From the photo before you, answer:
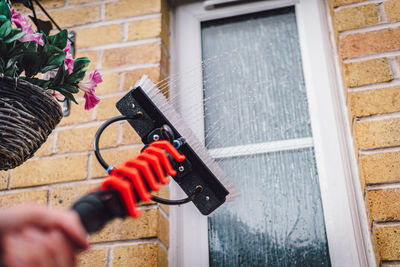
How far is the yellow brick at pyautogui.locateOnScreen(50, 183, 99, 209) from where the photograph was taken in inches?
44.6

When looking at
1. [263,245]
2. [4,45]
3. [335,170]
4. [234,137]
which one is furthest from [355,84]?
[4,45]

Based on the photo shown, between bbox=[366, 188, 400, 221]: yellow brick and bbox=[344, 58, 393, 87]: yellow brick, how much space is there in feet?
0.97

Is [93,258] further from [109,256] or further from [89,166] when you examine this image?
[89,166]

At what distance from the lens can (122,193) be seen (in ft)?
1.55

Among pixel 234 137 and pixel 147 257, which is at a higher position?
pixel 234 137

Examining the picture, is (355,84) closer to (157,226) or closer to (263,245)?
(263,245)

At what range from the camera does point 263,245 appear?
1.11 meters

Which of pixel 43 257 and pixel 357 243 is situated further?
pixel 357 243

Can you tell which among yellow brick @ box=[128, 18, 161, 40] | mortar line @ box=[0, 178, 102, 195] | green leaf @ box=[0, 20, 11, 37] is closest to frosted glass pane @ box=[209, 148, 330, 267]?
mortar line @ box=[0, 178, 102, 195]

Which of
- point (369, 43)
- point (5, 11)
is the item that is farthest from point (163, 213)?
point (369, 43)

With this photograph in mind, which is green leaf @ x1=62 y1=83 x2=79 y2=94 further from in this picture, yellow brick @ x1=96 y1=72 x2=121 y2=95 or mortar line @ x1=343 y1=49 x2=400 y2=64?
mortar line @ x1=343 y1=49 x2=400 y2=64

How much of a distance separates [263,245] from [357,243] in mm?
240

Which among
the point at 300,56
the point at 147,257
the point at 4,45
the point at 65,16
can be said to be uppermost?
the point at 65,16

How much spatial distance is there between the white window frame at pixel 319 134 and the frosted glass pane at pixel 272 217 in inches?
1.2
